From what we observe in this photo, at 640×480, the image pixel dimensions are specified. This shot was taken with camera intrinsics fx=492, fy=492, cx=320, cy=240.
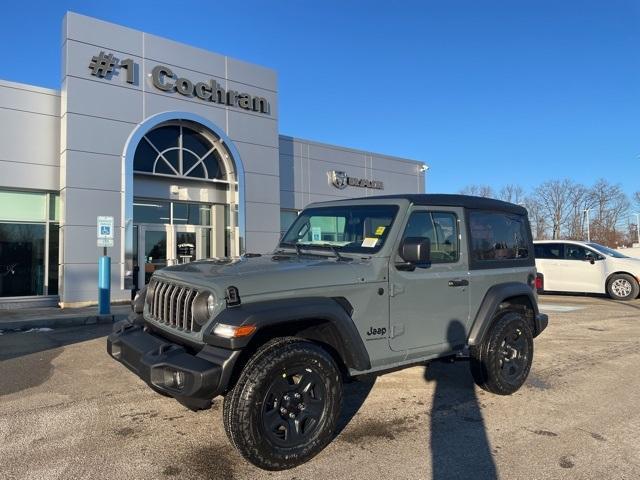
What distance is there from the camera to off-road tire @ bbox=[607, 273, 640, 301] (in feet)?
43.6

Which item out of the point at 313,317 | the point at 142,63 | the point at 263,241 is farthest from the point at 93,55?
the point at 313,317

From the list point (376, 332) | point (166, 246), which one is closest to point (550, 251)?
point (166, 246)

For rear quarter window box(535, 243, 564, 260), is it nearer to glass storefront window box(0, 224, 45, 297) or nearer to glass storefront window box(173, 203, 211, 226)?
glass storefront window box(173, 203, 211, 226)

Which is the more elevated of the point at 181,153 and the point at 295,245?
the point at 181,153

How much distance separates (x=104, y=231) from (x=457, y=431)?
8.96 metres

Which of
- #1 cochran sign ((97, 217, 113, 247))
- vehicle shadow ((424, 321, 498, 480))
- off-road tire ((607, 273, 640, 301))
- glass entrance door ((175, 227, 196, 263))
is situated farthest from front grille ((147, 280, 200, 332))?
off-road tire ((607, 273, 640, 301))

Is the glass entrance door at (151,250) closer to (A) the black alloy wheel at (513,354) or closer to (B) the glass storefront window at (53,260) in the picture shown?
(B) the glass storefront window at (53,260)

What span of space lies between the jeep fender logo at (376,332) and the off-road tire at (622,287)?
12215 mm

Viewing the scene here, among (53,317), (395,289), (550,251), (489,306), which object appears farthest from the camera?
(550,251)

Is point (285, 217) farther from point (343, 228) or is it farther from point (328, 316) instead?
point (328, 316)

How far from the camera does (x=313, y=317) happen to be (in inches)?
137

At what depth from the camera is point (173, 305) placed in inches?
151

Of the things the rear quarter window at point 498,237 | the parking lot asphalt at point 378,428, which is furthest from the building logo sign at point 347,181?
the rear quarter window at point 498,237

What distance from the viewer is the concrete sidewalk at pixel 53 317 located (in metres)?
9.48
